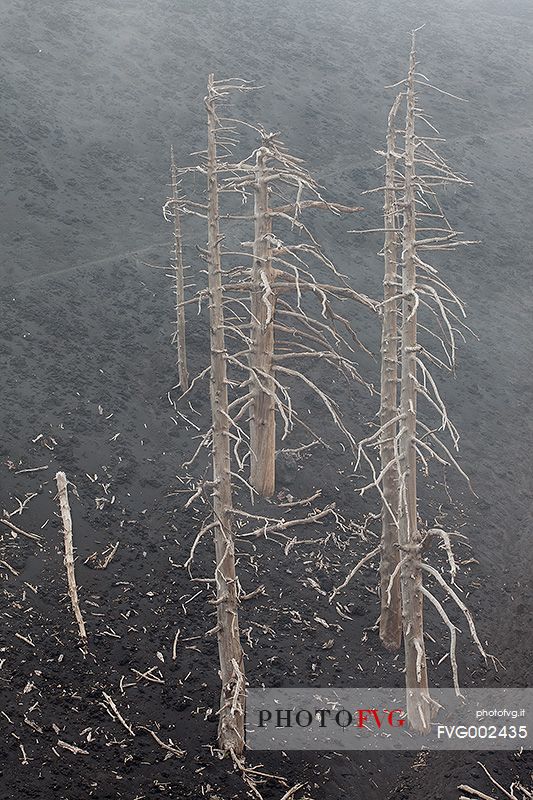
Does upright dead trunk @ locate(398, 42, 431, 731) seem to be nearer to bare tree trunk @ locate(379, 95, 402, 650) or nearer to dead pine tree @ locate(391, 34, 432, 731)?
dead pine tree @ locate(391, 34, 432, 731)

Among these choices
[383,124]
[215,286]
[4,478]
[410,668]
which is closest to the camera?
[215,286]

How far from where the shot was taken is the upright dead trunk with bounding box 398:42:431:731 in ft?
30.6

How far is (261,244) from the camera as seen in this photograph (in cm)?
1383

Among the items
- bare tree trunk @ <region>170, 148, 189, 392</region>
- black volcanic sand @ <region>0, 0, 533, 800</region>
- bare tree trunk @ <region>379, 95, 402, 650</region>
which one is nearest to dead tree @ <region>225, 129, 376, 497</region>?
bare tree trunk @ <region>379, 95, 402, 650</region>

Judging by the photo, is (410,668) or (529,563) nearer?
(410,668)

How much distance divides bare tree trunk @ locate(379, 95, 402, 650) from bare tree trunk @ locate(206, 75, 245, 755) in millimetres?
2317

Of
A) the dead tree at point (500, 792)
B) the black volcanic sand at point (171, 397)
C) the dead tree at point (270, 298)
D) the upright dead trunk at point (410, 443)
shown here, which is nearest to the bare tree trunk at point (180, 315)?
the black volcanic sand at point (171, 397)

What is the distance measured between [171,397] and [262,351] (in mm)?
4096

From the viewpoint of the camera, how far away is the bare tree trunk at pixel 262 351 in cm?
1337

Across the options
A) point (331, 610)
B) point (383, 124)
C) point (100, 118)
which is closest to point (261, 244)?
point (331, 610)

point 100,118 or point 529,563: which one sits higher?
point 100,118

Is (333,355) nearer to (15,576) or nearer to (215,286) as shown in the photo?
(215,286)

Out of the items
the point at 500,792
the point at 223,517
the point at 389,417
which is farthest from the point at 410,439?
the point at 500,792

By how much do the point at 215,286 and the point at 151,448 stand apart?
7.40 metres
